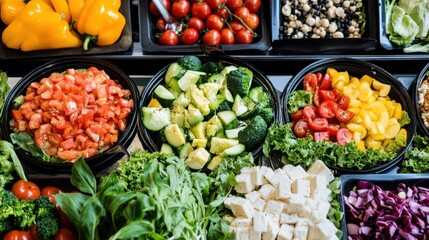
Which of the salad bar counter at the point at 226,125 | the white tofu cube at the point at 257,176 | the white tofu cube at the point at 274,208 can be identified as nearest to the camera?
the salad bar counter at the point at 226,125

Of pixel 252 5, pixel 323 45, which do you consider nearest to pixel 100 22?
pixel 252 5

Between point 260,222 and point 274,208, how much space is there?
0.43 feet

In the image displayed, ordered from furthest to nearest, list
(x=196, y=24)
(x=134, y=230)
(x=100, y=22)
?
(x=196, y=24)
(x=100, y=22)
(x=134, y=230)

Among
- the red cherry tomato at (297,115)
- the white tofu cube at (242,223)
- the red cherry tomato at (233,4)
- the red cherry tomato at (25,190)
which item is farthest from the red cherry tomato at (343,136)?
the red cherry tomato at (25,190)

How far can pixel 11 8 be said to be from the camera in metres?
3.53

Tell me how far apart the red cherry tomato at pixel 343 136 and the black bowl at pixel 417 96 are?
411 millimetres

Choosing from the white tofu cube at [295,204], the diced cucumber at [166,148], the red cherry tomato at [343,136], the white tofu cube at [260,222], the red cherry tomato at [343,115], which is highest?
the red cherry tomato at [343,115]

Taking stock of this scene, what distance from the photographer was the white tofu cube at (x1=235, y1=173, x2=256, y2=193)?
280 cm

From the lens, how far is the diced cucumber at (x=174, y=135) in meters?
3.06

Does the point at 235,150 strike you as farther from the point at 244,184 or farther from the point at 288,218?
the point at 288,218

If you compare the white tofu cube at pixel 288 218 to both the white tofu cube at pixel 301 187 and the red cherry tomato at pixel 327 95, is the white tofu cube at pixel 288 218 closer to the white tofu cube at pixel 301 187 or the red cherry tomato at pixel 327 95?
the white tofu cube at pixel 301 187

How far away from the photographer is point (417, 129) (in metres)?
3.25

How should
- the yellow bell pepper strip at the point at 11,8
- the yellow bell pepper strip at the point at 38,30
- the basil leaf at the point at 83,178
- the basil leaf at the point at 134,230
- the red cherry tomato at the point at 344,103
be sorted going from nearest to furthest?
the basil leaf at the point at 134,230 < the basil leaf at the point at 83,178 < the red cherry tomato at the point at 344,103 < the yellow bell pepper strip at the point at 38,30 < the yellow bell pepper strip at the point at 11,8

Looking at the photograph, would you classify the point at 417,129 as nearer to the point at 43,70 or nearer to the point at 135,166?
the point at 135,166
